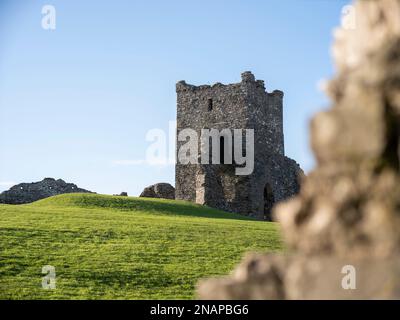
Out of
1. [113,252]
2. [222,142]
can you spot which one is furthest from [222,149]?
[113,252]

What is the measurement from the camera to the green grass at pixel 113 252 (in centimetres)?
1138

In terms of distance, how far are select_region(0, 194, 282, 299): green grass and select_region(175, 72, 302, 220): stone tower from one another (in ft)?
51.8

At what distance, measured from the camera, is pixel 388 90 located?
284cm

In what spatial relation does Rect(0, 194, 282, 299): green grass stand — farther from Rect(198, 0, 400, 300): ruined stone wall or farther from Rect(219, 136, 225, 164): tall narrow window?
Rect(219, 136, 225, 164): tall narrow window

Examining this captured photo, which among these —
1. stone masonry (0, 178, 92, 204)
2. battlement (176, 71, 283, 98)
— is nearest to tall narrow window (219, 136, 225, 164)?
battlement (176, 71, 283, 98)

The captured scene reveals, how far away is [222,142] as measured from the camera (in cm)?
3844

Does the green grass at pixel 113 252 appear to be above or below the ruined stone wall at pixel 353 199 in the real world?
below

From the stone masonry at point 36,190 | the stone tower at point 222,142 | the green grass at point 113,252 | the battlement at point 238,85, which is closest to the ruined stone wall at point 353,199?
the green grass at point 113,252

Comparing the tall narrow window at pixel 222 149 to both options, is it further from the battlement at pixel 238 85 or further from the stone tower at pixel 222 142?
the battlement at pixel 238 85

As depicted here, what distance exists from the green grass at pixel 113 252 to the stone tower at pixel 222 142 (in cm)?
1580

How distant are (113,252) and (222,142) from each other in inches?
969

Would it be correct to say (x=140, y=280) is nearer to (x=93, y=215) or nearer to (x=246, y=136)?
(x=93, y=215)

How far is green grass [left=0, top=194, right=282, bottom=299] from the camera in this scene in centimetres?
1138

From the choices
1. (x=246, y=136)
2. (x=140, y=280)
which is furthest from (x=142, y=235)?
(x=246, y=136)
